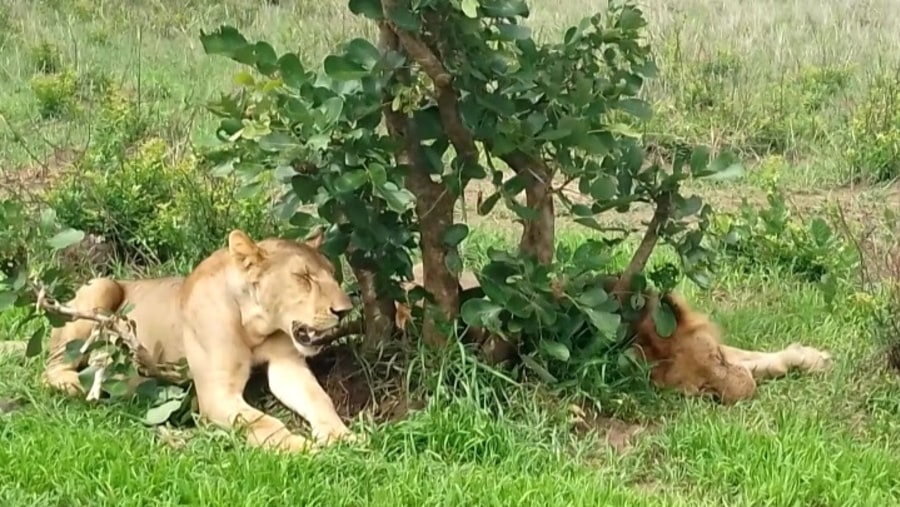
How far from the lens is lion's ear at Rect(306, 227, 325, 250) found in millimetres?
4488

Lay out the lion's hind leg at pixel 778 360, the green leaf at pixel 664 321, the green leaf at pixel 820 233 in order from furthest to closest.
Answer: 1. the green leaf at pixel 820 233
2. the lion's hind leg at pixel 778 360
3. the green leaf at pixel 664 321

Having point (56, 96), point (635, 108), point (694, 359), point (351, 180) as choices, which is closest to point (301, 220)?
point (351, 180)

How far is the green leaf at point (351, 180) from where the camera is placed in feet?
13.0

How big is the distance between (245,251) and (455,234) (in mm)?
719

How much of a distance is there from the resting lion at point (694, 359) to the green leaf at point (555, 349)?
1.30 feet

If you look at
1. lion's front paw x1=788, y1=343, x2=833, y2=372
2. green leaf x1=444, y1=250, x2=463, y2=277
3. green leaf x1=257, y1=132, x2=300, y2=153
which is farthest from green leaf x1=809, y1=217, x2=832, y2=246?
green leaf x1=257, y1=132, x2=300, y2=153

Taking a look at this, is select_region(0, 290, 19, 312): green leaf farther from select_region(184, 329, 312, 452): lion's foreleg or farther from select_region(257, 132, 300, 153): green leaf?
select_region(257, 132, 300, 153): green leaf

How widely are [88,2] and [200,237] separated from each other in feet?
28.7

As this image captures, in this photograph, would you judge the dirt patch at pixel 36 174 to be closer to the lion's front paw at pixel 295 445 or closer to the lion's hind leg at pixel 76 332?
the lion's hind leg at pixel 76 332

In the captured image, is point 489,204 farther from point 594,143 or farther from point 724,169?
point 724,169

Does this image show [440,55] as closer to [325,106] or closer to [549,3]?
[325,106]

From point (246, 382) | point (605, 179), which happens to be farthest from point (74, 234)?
point (605, 179)

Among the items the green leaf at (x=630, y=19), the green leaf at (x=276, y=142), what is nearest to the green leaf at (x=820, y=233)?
the green leaf at (x=630, y=19)

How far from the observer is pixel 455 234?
441 centimetres
